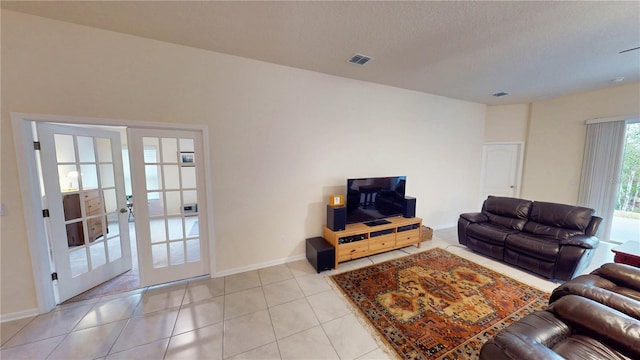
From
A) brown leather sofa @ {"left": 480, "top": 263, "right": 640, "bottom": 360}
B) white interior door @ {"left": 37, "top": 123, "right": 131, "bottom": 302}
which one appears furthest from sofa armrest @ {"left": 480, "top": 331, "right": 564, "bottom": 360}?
white interior door @ {"left": 37, "top": 123, "right": 131, "bottom": 302}

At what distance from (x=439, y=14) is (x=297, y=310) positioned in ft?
10.5

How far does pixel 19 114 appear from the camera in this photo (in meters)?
2.09

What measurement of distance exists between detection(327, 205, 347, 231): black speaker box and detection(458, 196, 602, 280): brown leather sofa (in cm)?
225

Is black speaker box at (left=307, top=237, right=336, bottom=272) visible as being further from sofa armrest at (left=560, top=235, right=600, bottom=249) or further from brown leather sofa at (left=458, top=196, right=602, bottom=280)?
sofa armrest at (left=560, top=235, right=600, bottom=249)

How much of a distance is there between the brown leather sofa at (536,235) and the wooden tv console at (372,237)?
97 centimetres

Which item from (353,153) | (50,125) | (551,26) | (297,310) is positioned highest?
(551,26)

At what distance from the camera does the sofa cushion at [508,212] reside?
3.61 metres

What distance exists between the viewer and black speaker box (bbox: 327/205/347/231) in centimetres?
321

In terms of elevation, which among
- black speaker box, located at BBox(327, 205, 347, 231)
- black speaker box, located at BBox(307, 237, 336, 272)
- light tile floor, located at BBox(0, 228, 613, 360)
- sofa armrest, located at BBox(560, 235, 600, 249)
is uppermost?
black speaker box, located at BBox(327, 205, 347, 231)

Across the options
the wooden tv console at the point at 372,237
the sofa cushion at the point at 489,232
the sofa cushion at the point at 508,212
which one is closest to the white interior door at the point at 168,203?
the wooden tv console at the point at 372,237

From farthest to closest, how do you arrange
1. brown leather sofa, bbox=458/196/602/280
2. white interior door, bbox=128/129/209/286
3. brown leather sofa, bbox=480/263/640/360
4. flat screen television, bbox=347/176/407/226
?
1. flat screen television, bbox=347/176/407/226
2. brown leather sofa, bbox=458/196/602/280
3. white interior door, bbox=128/129/209/286
4. brown leather sofa, bbox=480/263/640/360

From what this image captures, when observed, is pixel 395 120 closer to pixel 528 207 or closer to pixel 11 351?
pixel 528 207

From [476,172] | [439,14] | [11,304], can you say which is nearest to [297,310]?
[11,304]

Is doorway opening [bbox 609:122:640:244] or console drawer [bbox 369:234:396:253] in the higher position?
doorway opening [bbox 609:122:640:244]
